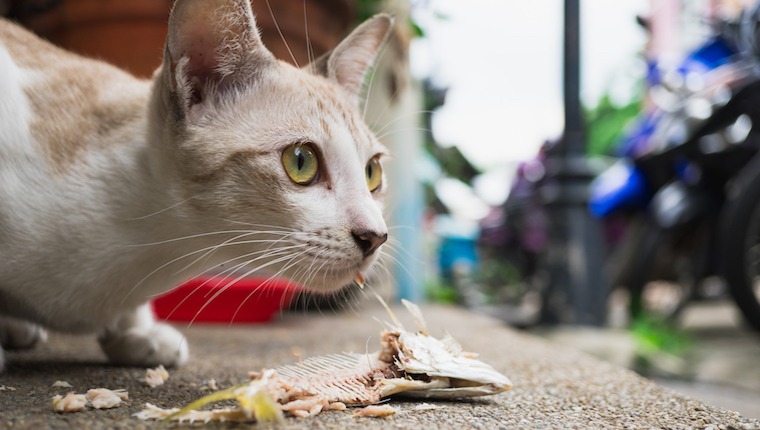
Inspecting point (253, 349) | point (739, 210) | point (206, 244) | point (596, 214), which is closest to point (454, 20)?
point (596, 214)

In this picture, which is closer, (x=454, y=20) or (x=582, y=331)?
(x=582, y=331)

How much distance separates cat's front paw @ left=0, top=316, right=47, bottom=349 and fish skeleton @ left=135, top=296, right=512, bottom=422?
2.57ft

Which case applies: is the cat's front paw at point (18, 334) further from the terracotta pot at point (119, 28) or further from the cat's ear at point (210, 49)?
the terracotta pot at point (119, 28)

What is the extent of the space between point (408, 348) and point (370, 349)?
10.3 inches

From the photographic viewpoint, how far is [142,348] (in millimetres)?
1209

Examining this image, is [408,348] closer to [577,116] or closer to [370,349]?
[370,349]

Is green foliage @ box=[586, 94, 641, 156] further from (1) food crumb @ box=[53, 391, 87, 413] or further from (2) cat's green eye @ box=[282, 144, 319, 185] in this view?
(1) food crumb @ box=[53, 391, 87, 413]

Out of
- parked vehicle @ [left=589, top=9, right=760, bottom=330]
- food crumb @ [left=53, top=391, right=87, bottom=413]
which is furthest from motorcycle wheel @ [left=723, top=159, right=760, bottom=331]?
food crumb @ [left=53, top=391, right=87, bottom=413]

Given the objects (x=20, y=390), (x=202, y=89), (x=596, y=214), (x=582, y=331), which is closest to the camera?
(x=20, y=390)

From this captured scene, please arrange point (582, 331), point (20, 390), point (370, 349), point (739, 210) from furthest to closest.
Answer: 1. point (582, 331)
2. point (739, 210)
3. point (370, 349)
4. point (20, 390)

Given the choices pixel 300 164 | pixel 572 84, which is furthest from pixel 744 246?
pixel 300 164

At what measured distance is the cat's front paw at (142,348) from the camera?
121cm

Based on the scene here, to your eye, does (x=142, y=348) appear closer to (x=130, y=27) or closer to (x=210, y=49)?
(x=210, y=49)

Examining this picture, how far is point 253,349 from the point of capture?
160 cm
